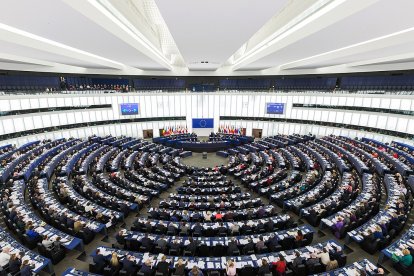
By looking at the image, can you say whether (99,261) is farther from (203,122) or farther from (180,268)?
(203,122)

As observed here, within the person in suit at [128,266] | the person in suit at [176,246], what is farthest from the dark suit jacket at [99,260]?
the person in suit at [176,246]

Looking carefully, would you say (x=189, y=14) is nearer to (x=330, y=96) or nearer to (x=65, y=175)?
(x=65, y=175)

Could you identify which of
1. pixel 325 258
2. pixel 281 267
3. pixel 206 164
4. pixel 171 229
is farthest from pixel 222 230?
pixel 206 164

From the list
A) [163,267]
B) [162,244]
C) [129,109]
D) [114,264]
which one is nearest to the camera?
[163,267]

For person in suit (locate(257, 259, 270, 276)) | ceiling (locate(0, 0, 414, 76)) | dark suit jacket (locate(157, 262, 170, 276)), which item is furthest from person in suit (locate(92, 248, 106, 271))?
ceiling (locate(0, 0, 414, 76))

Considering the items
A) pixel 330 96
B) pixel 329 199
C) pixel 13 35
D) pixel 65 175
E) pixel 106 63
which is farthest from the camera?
pixel 330 96

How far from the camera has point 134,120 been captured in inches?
1409

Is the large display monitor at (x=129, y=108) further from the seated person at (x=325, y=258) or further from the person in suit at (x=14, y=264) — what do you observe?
the seated person at (x=325, y=258)

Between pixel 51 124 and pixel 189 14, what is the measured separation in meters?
28.7

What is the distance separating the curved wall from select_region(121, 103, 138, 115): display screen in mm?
812

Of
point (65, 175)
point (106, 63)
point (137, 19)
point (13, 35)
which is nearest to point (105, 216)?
point (65, 175)

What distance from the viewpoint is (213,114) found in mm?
38531

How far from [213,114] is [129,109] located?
14.2 metres

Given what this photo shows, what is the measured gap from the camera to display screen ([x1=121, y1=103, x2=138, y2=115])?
34250mm
